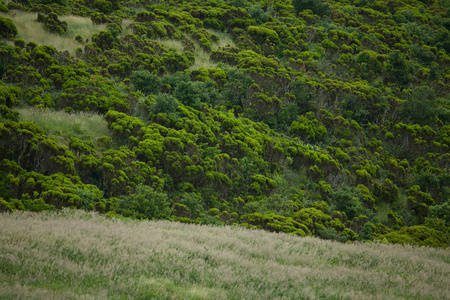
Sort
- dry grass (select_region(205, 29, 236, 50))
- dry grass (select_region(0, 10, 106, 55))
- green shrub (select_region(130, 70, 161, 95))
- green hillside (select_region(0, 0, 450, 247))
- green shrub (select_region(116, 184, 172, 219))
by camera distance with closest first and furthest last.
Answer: green shrub (select_region(116, 184, 172, 219)) → green hillside (select_region(0, 0, 450, 247)) → green shrub (select_region(130, 70, 161, 95)) → dry grass (select_region(0, 10, 106, 55)) → dry grass (select_region(205, 29, 236, 50))

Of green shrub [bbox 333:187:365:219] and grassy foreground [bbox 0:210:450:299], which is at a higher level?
grassy foreground [bbox 0:210:450:299]

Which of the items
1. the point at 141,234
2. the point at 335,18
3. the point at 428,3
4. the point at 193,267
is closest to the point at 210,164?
the point at 141,234

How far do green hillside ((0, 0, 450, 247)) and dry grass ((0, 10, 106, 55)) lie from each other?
0.42 feet

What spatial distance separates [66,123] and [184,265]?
10065 millimetres

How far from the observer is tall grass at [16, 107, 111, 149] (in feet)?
43.0

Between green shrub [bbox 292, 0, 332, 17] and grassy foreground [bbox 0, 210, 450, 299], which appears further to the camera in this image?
green shrub [bbox 292, 0, 332, 17]

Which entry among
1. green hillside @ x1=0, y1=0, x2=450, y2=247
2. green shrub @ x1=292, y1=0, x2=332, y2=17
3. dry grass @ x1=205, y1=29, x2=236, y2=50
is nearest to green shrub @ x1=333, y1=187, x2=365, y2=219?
green hillside @ x1=0, y1=0, x2=450, y2=247

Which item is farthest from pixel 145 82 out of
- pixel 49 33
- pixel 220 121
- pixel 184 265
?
pixel 184 265

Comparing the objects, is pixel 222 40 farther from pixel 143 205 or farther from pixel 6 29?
pixel 143 205

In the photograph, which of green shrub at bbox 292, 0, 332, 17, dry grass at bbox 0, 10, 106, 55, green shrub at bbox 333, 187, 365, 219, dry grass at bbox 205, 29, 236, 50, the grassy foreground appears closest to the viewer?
the grassy foreground

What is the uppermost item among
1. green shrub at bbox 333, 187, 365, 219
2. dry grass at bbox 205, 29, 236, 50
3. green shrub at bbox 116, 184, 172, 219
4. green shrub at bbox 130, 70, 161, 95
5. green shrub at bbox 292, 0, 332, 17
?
green shrub at bbox 292, 0, 332, 17

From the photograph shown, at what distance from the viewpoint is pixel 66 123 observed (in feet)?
46.1

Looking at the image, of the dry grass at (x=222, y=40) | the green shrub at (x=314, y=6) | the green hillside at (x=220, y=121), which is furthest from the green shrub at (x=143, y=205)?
the green shrub at (x=314, y=6)

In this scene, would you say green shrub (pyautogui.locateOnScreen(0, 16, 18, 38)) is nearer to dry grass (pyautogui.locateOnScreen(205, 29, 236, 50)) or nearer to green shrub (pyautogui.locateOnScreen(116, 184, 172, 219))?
green shrub (pyautogui.locateOnScreen(116, 184, 172, 219))
